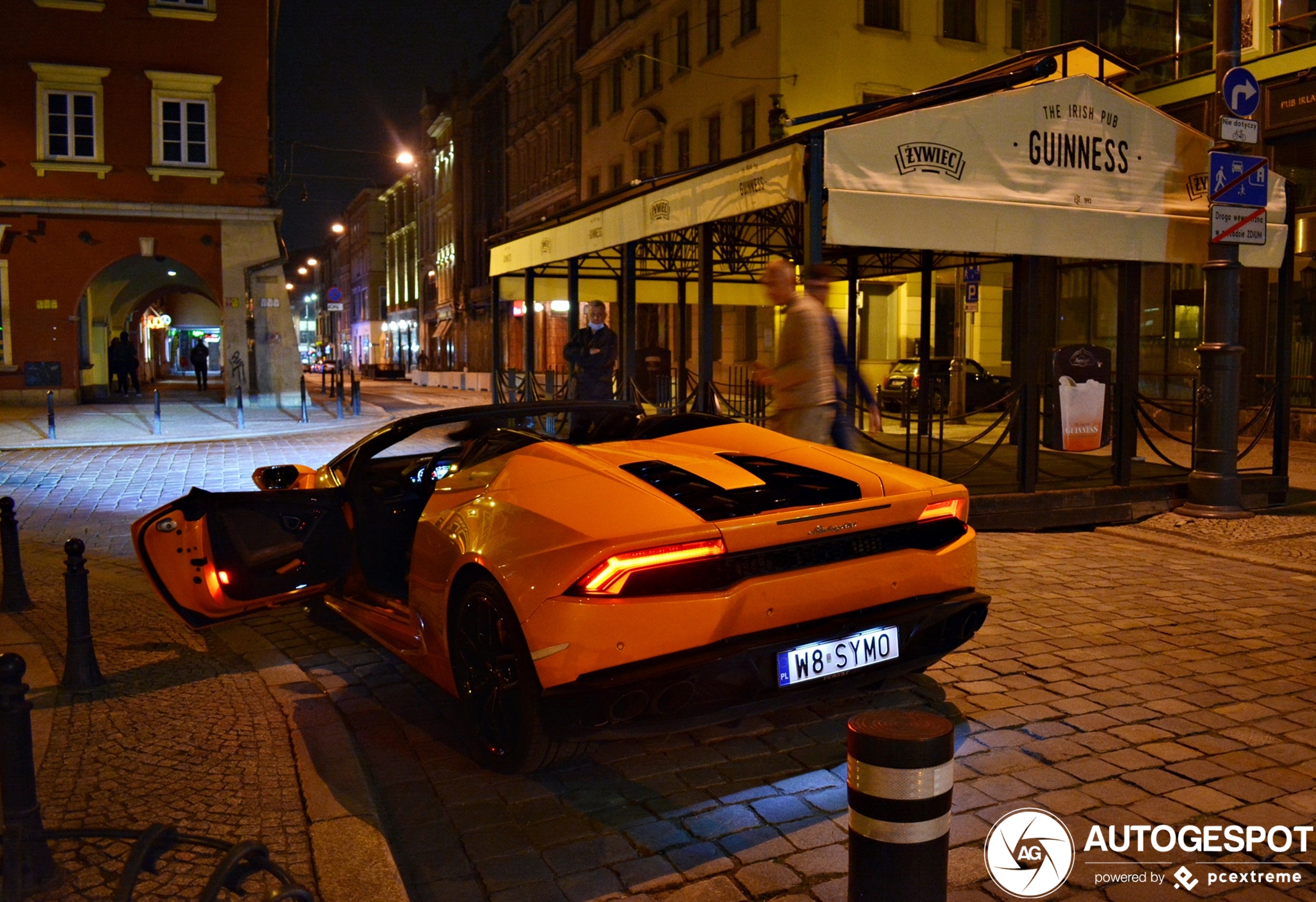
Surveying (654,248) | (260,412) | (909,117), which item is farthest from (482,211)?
(909,117)

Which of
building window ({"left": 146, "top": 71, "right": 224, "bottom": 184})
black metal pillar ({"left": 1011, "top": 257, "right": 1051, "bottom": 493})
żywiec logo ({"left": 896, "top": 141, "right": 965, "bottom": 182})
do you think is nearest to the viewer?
żywiec logo ({"left": 896, "top": 141, "right": 965, "bottom": 182})

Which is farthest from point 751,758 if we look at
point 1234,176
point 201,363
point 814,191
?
point 201,363

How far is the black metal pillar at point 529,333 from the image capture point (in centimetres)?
1698

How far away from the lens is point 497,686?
423 centimetres

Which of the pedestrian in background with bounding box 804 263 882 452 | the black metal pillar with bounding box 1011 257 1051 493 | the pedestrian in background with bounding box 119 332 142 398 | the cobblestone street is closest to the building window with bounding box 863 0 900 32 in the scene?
the black metal pillar with bounding box 1011 257 1051 493

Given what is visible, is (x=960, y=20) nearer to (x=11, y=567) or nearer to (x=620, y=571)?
(x=11, y=567)

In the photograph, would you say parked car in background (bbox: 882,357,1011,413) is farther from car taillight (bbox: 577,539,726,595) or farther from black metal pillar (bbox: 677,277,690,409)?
car taillight (bbox: 577,539,726,595)

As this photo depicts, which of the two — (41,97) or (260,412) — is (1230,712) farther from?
(41,97)

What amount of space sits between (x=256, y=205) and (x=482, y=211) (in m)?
29.5

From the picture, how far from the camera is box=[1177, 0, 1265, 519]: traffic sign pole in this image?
9.79m

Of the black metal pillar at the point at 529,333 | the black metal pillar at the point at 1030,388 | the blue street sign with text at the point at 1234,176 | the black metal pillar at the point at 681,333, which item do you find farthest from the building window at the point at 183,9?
the blue street sign with text at the point at 1234,176

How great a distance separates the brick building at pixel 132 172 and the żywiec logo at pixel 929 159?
22.5 metres

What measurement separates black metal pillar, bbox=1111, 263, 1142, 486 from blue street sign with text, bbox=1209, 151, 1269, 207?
105 cm

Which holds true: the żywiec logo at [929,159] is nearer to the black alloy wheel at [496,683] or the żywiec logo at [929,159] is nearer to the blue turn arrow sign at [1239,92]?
the blue turn arrow sign at [1239,92]
